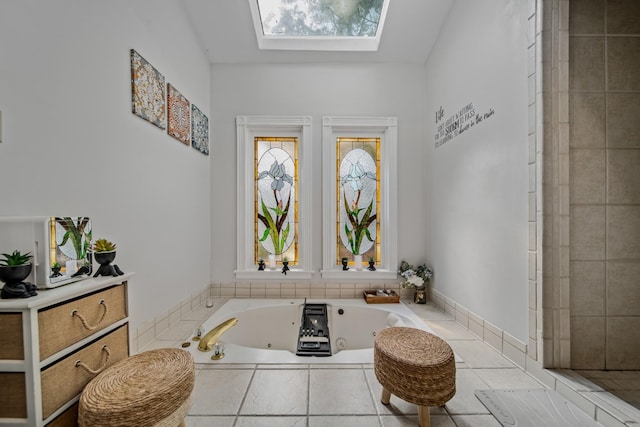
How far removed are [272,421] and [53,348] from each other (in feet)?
2.57

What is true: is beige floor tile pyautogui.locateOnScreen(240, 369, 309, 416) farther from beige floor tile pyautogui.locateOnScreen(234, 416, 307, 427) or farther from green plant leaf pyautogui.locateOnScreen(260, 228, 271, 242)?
green plant leaf pyautogui.locateOnScreen(260, 228, 271, 242)

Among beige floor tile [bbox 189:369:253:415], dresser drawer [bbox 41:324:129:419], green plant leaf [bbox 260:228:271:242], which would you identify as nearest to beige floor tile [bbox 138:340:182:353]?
beige floor tile [bbox 189:369:253:415]

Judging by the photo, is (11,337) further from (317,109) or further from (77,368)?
(317,109)

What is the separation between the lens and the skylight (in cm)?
198

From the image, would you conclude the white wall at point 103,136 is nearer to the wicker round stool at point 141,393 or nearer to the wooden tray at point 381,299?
the wicker round stool at point 141,393

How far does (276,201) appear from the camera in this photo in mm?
2430

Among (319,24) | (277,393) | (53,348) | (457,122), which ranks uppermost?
(319,24)

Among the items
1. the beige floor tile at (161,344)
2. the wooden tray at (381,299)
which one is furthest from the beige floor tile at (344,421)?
the wooden tray at (381,299)

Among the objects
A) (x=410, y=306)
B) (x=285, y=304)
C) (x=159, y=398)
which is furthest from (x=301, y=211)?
(x=159, y=398)

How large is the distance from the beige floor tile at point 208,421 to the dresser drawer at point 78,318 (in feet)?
1.60

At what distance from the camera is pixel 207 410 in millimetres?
1057

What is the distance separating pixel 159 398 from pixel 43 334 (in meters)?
0.37

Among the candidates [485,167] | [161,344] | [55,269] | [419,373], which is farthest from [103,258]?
[485,167]

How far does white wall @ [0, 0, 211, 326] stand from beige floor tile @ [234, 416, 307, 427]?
85 cm
